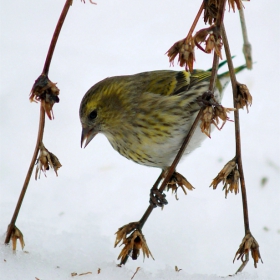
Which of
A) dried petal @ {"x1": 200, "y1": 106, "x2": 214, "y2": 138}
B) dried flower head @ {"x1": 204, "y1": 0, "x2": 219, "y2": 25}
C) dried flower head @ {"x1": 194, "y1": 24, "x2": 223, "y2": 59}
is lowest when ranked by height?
dried petal @ {"x1": 200, "y1": 106, "x2": 214, "y2": 138}

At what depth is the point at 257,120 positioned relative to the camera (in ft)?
12.6

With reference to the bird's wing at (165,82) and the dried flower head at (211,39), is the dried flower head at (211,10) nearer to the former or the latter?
the dried flower head at (211,39)

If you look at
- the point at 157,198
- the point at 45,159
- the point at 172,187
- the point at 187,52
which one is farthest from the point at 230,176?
the point at 45,159

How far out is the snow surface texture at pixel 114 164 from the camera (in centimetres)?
274

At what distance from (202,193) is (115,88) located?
96 centimetres

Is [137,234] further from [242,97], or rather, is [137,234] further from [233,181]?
[242,97]

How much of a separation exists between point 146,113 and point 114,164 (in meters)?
1.05

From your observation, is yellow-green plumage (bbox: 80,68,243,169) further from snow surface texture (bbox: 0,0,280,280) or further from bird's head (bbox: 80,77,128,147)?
snow surface texture (bbox: 0,0,280,280)

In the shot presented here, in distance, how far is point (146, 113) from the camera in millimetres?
2615

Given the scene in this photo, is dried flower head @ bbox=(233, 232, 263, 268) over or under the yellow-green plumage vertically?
under

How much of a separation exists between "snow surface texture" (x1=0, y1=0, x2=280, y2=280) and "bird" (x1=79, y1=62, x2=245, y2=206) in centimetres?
49


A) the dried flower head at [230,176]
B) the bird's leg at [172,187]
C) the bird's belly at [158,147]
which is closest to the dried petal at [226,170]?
the dried flower head at [230,176]

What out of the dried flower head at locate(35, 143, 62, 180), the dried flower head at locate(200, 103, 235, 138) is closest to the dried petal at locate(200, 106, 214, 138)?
the dried flower head at locate(200, 103, 235, 138)

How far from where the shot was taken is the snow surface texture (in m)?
2.74
